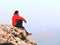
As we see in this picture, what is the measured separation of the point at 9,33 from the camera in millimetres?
29609

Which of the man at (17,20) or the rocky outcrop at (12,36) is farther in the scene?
the man at (17,20)

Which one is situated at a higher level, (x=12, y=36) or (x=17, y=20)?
(x=17, y=20)

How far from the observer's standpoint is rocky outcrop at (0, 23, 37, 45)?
27.8 metres

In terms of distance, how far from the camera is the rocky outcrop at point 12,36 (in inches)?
1093

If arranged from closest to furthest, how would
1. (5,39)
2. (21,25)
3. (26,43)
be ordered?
(5,39) → (26,43) → (21,25)

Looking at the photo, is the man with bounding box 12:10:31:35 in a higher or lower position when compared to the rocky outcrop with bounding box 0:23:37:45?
higher

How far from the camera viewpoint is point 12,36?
2922 centimetres

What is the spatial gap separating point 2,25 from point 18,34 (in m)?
1.92

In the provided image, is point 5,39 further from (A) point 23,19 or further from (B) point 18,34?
(A) point 23,19

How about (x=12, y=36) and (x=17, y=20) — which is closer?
(x=12, y=36)

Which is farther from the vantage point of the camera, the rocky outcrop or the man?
the man

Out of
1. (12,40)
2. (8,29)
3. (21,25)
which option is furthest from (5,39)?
(21,25)

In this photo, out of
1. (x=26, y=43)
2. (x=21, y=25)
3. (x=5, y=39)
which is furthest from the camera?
(x=21, y=25)

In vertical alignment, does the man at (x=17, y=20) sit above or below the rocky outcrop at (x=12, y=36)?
above
